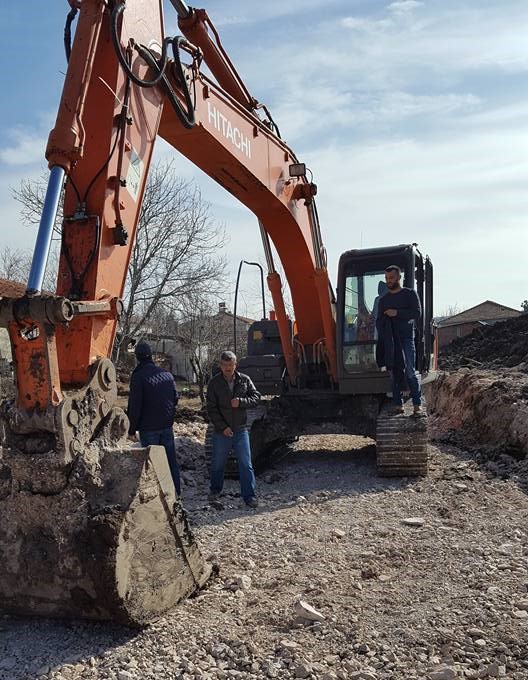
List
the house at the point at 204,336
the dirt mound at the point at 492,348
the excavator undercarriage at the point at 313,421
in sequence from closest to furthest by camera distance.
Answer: the excavator undercarriage at the point at 313,421
the dirt mound at the point at 492,348
the house at the point at 204,336

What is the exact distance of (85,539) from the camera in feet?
11.8

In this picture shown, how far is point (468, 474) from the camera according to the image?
318 inches

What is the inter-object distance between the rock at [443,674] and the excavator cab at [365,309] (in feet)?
18.1

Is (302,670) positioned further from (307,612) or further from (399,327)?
(399,327)

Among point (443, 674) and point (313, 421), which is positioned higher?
point (313, 421)

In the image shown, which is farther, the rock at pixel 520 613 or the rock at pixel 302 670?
the rock at pixel 520 613

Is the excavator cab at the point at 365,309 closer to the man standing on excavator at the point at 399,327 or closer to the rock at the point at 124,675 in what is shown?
the man standing on excavator at the point at 399,327

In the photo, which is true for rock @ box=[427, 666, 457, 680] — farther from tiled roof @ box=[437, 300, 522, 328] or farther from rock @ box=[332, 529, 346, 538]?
tiled roof @ box=[437, 300, 522, 328]

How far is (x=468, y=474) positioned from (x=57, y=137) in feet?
19.3

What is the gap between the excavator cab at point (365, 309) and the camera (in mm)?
8836

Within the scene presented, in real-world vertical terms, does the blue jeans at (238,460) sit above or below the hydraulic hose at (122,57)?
below

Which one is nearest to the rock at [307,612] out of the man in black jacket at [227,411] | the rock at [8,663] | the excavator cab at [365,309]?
the rock at [8,663]

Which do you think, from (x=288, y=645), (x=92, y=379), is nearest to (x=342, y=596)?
(x=288, y=645)

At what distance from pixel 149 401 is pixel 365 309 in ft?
10.4
